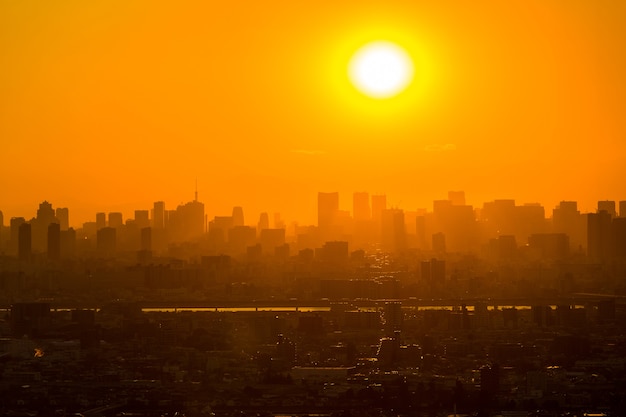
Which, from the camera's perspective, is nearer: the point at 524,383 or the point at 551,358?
the point at 524,383

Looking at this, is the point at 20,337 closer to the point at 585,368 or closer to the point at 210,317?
the point at 210,317

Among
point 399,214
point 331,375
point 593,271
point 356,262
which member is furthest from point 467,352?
point 399,214

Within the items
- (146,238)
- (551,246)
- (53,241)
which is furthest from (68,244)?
(551,246)

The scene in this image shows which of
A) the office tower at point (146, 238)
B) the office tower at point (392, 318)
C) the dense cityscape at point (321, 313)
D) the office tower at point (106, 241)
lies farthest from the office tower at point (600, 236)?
the office tower at point (392, 318)

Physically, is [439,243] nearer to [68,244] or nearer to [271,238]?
[271,238]

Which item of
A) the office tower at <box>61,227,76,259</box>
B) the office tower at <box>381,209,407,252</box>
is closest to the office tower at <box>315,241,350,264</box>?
the office tower at <box>381,209,407,252</box>

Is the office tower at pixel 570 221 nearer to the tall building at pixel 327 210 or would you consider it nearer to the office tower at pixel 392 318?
the tall building at pixel 327 210
